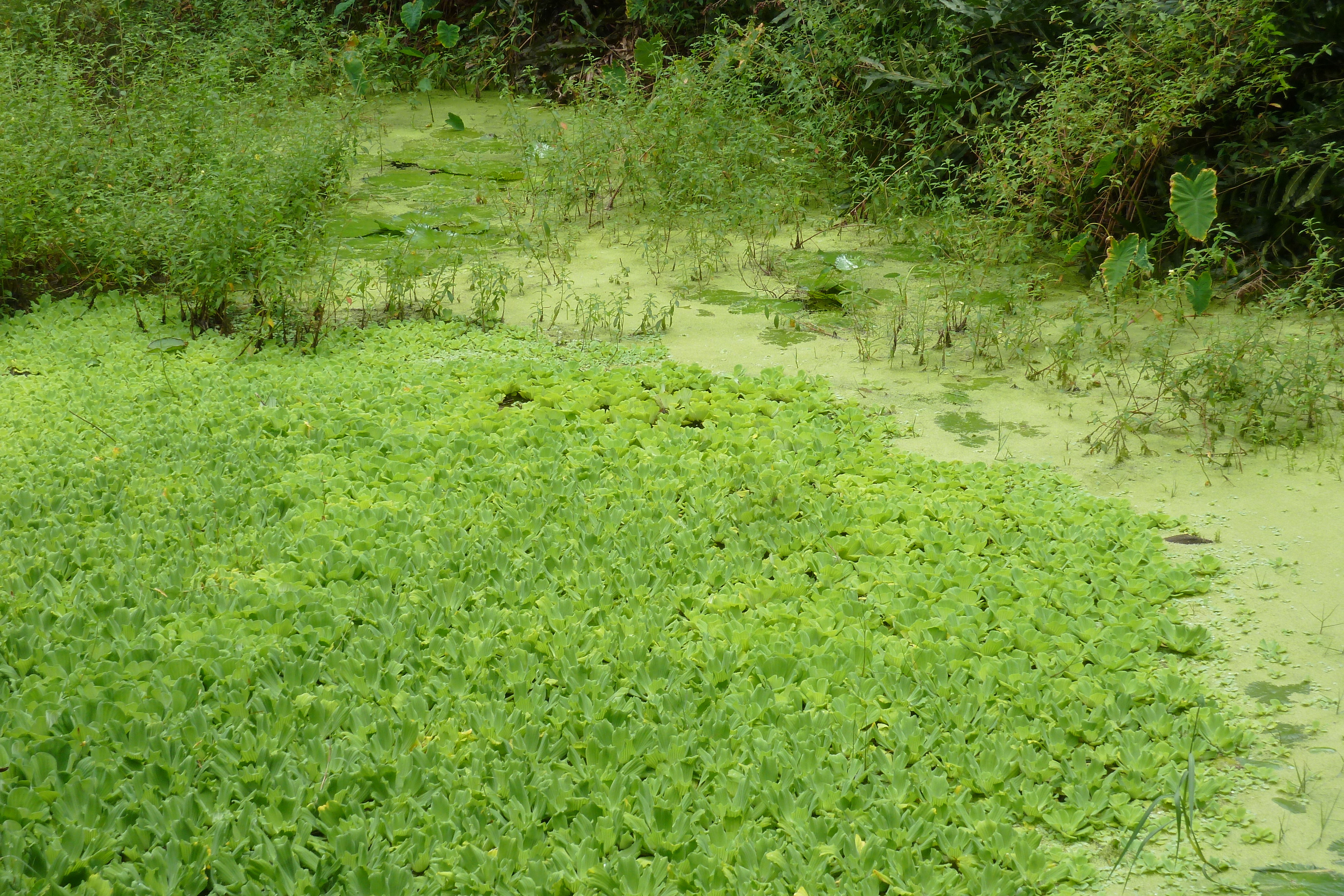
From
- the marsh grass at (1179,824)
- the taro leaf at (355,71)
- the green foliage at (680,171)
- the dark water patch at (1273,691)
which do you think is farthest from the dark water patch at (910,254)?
the taro leaf at (355,71)

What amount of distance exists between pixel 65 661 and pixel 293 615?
52cm

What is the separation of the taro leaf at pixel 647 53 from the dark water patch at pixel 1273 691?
631cm

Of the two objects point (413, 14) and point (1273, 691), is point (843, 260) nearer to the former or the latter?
point (1273, 691)

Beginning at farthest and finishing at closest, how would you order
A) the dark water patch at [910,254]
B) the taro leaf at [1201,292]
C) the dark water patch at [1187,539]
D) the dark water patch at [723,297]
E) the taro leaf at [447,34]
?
the taro leaf at [447,34] → the dark water patch at [910,254] → the dark water patch at [723,297] → the taro leaf at [1201,292] → the dark water patch at [1187,539]

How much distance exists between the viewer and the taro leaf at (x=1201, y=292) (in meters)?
4.55

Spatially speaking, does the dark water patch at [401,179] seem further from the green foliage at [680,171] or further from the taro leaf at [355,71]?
the taro leaf at [355,71]

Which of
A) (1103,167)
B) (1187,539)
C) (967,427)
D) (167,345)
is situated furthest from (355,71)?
(1187,539)

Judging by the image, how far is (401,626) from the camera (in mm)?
2844

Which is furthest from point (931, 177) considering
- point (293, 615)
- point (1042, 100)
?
point (293, 615)

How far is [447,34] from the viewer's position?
904cm

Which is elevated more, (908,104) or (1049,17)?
(1049,17)

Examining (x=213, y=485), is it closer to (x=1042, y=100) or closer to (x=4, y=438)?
(x=4, y=438)

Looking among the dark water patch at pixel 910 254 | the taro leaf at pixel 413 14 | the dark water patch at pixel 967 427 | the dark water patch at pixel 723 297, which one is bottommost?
the dark water patch at pixel 967 427

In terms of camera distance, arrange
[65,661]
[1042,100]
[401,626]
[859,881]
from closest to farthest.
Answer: [859,881], [65,661], [401,626], [1042,100]
